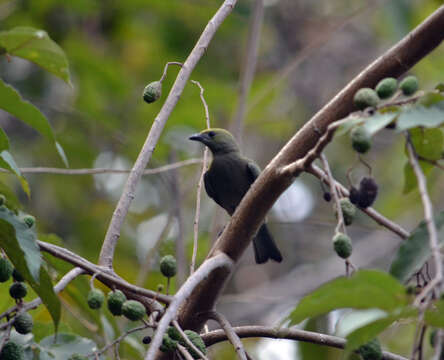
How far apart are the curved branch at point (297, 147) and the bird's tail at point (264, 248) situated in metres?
2.21

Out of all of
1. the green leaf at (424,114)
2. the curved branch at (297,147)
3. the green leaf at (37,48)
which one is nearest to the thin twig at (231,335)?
the curved branch at (297,147)

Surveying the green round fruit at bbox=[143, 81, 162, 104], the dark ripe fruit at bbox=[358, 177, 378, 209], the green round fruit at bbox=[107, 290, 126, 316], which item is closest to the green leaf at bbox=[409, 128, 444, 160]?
the dark ripe fruit at bbox=[358, 177, 378, 209]

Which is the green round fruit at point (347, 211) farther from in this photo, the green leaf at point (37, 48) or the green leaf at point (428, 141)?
the green leaf at point (37, 48)

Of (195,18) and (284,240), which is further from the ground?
(195,18)

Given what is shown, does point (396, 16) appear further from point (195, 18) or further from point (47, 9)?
point (47, 9)

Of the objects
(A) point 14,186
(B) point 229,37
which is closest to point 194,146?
(B) point 229,37

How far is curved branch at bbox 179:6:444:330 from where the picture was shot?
2.18 m

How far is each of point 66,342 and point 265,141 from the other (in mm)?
6968

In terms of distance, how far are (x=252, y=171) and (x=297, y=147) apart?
2.84 meters

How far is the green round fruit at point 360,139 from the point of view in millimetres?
1712

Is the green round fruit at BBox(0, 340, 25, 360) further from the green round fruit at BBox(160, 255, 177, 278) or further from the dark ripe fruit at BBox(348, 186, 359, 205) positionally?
the dark ripe fruit at BBox(348, 186, 359, 205)

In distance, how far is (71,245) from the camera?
643cm

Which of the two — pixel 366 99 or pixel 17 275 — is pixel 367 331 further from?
pixel 17 275

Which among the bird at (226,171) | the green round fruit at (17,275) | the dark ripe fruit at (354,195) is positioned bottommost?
the bird at (226,171)
